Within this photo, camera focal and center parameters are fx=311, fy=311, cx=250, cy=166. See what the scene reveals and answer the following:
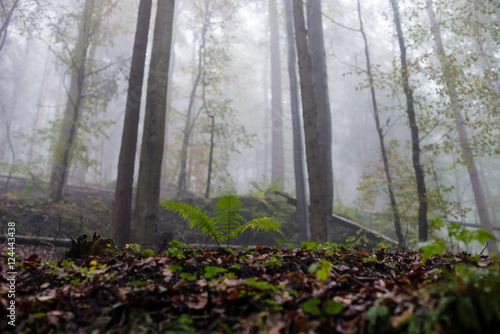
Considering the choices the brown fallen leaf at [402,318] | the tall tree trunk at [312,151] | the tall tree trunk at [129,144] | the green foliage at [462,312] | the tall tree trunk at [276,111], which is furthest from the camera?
the tall tree trunk at [276,111]

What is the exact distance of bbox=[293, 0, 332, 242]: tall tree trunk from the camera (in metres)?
6.87

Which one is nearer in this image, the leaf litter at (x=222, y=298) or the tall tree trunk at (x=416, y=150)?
the leaf litter at (x=222, y=298)

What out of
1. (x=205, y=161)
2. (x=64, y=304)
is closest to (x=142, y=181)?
(x=64, y=304)

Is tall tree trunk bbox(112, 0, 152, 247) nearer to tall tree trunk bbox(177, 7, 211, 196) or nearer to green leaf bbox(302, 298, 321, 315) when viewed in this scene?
green leaf bbox(302, 298, 321, 315)

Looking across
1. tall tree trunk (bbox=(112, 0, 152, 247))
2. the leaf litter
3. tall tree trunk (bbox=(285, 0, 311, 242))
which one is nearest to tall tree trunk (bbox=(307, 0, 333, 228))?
tall tree trunk (bbox=(285, 0, 311, 242))

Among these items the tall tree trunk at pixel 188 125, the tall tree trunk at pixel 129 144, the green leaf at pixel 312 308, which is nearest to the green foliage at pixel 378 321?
the green leaf at pixel 312 308

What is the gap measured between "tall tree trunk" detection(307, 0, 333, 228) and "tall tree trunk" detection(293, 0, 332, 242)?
1960 millimetres

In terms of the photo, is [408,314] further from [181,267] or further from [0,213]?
[0,213]

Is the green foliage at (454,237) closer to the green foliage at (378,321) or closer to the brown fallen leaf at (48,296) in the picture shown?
the green foliage at (378,321)

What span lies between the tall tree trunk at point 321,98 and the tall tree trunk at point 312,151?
6.43ft

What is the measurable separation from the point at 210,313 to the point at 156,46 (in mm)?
5992

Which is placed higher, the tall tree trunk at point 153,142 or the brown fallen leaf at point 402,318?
the tall tree trunk at point 153,142

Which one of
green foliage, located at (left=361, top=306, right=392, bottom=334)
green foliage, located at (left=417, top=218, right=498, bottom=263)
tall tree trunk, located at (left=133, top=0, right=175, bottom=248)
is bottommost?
green foliage, located at (left=361, top=306, right=392, bottom=334)

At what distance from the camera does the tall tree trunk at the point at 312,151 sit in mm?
6867
